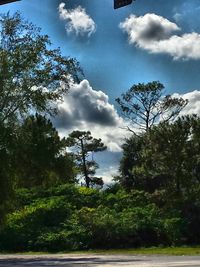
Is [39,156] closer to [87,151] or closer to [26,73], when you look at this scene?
[26,73]

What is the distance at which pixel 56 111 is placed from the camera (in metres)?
32.8

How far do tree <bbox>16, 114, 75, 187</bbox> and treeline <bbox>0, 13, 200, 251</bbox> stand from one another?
Result: 0.07 m

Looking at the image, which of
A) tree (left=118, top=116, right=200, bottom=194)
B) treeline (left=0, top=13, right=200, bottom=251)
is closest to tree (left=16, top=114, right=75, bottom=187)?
treeline (left=0, top=13, right=200, bottom=251)

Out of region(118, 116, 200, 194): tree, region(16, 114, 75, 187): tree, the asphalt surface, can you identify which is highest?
region(118, 116, 200, 194): tree

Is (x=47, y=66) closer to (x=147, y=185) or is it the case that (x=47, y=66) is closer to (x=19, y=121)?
(x=19, y=121)

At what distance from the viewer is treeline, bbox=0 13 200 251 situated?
31.0 m

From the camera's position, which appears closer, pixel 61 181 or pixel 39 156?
pixel 39 156

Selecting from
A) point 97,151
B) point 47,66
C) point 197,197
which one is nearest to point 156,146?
point 197,197

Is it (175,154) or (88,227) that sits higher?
(175,154)

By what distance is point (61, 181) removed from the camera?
156 ft

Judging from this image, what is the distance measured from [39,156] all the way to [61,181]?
14267 millimetres

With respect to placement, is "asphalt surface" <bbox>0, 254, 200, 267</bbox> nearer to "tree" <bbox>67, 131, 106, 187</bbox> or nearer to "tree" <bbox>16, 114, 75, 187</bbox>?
"tree" <bbox>16, 114, 75, 187</bbox>

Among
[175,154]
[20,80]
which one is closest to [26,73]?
[20,80]

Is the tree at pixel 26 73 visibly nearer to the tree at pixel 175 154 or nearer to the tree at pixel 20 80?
the tree at pixel 20 80
